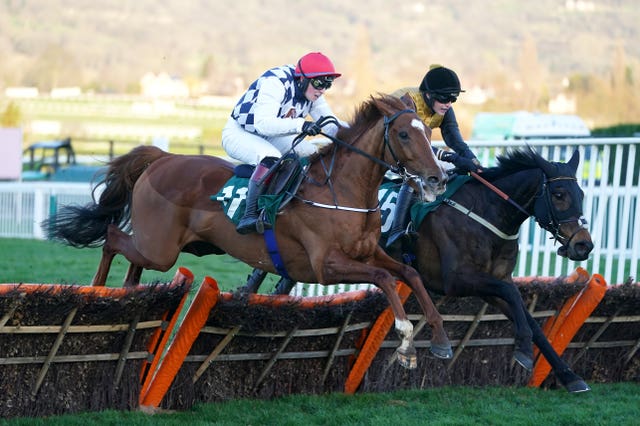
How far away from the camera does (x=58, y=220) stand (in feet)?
21.5

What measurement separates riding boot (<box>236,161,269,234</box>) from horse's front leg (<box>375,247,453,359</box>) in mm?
745

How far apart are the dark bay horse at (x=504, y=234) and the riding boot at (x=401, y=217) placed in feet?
0.30

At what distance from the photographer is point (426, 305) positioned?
16.2 ft

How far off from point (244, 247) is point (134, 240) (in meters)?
0.91

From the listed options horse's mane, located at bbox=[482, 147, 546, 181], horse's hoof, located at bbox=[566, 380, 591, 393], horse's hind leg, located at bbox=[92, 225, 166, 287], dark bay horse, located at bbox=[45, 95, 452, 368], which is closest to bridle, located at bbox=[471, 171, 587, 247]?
horse's mane, located at bbox=[482, 147, 546, 181]

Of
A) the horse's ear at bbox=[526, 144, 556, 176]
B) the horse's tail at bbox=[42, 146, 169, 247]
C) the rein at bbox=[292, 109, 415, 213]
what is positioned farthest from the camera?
the horse's tail at bbox=[42, 146, 169, 247]

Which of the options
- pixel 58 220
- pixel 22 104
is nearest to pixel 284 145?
pixel 58 220

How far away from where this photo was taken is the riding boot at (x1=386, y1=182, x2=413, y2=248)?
596 cm

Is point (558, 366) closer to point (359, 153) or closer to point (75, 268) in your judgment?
point (359, 153)

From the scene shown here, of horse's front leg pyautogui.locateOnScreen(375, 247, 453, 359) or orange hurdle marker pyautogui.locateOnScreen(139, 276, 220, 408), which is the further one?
horse's front leg pyautogui.locateOnScreen(375, 247, 453, 359)

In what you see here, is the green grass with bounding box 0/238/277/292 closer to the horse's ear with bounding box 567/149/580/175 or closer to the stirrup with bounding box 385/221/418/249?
the stirrup with bounding box 385/221/418/249

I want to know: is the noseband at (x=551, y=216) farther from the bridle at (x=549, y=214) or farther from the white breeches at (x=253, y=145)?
the white breeches at (x=253, y=145)

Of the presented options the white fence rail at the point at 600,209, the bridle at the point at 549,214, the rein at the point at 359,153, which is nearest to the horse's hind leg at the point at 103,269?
the white fence rail at the point at 600,209

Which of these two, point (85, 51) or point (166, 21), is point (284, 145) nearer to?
point (85, 51)
